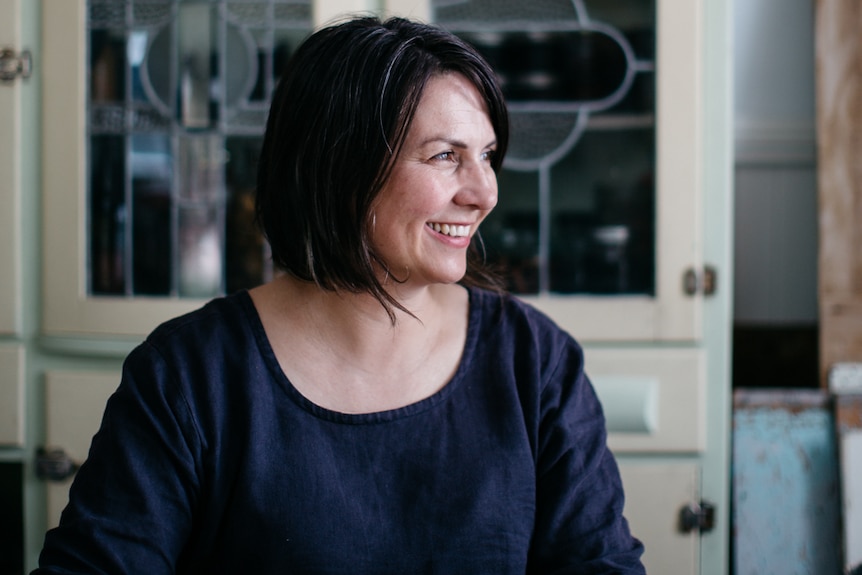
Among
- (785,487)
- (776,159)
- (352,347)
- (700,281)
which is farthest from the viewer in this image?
(776,159)

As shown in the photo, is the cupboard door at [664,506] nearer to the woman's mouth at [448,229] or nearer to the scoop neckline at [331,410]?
the scoop neckline at [331,410]

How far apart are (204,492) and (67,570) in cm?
18

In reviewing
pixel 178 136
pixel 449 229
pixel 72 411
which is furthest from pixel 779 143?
pixel 72 411

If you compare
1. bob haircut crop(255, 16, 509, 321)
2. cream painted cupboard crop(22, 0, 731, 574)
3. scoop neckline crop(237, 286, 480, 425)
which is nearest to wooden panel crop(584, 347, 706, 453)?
cream painted cupboard crop(22, 0, 731, 574)

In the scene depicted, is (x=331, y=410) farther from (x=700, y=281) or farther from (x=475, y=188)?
(x=700, y=281)

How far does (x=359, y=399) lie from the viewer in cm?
111

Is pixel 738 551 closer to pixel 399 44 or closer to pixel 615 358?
pixel 615 358

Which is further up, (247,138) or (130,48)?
(130,48)

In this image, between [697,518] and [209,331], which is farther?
[697,518]

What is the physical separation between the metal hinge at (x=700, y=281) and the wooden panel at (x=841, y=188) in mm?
396

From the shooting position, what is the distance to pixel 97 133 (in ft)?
5.70

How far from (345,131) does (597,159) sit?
31.9 inches

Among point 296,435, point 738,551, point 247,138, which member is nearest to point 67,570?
point 296,435

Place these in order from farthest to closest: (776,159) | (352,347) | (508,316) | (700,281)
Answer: (776,159), (700,281), (508,316), (352,347)
